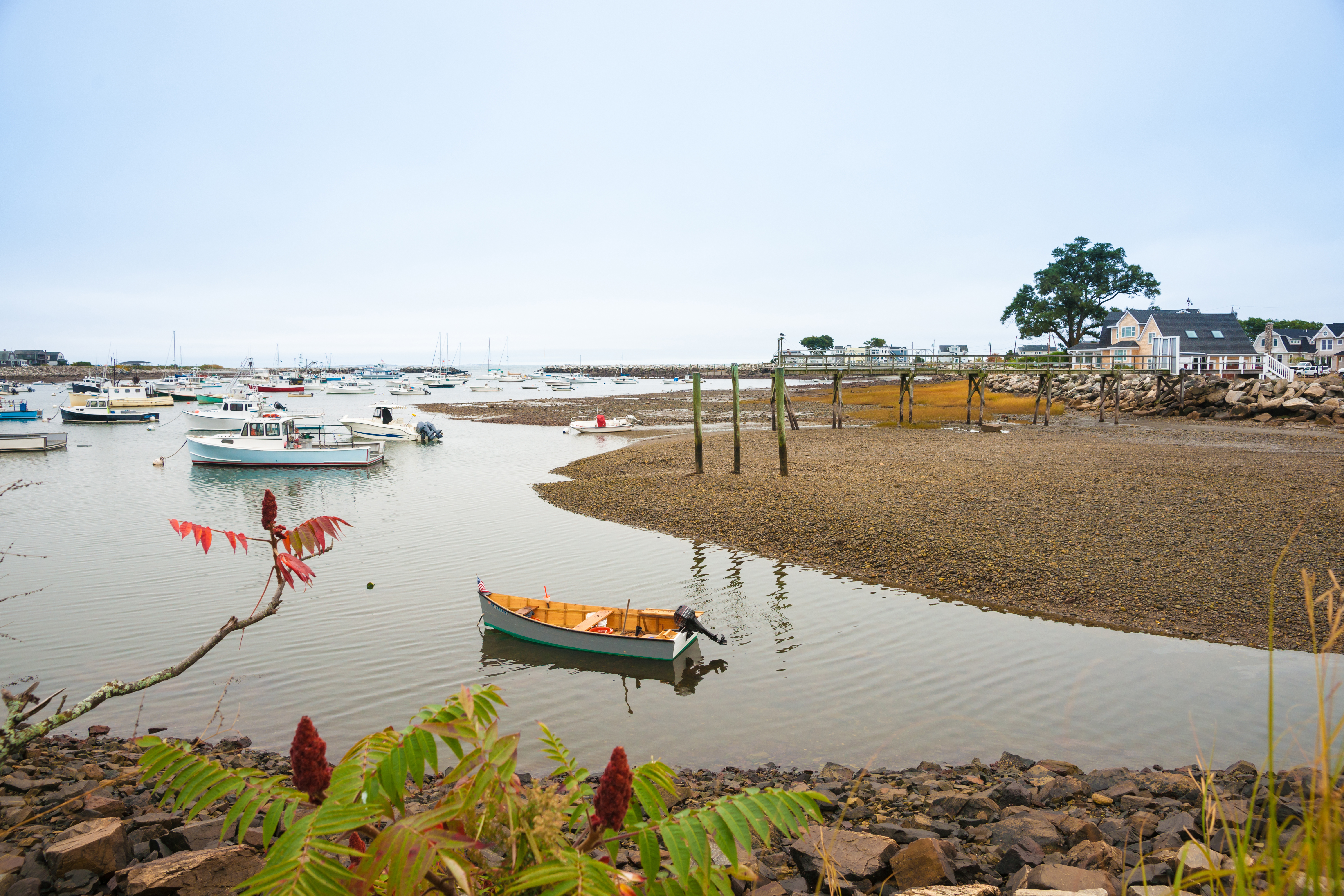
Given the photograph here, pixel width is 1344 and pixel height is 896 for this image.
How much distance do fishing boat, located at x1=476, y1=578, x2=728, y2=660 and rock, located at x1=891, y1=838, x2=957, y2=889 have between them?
637 cm

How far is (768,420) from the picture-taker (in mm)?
57062

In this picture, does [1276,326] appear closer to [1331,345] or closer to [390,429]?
[1331,345]

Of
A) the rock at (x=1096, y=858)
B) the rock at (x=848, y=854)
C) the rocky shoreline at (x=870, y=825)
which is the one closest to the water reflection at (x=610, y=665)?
the rocky shoreline at (x=870, y=825)

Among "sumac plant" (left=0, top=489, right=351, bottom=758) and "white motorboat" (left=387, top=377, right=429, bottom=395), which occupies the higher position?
"white motorboat" (left=387, top=377, right=429, bottom=395)

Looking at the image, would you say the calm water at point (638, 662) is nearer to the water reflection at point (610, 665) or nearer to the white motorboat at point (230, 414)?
the water reflection at point (610, 665)

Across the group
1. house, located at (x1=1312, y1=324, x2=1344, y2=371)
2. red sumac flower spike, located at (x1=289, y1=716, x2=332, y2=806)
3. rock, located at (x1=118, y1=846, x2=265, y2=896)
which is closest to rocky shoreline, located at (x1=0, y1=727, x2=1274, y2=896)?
rock, located at (x1=118, y1=846, x2=265, y2=896)

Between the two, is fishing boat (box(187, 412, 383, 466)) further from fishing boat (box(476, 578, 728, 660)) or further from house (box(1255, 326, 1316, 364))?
house (box(1255, 326, 1316, 364))

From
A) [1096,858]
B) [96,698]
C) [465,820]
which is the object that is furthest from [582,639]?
[465,820]

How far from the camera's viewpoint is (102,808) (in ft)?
20.0

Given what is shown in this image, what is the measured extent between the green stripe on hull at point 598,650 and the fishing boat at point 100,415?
62570mm

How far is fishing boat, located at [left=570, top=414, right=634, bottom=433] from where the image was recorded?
5266 centimetres

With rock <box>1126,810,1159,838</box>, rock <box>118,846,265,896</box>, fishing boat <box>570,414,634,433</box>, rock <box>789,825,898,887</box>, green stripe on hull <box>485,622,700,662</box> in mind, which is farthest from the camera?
fishing boat <box>570,414,634,433</box>

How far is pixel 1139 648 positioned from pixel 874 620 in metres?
3.99

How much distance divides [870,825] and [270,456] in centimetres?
3690
